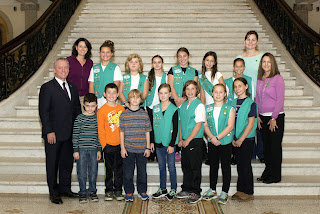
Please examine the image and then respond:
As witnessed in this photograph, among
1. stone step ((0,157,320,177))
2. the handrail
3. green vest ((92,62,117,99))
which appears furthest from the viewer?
the handrail

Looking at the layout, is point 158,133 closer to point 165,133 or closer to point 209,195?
point 165,133

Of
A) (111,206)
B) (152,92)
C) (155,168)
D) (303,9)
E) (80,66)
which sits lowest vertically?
Answer: (111,206)

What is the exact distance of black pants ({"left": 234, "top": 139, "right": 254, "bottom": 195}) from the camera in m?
4.11

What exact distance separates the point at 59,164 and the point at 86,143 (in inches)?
15.7

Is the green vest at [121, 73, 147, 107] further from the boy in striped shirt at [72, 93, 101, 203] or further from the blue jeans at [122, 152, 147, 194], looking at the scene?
the blue jeans at [122, 152, 147, 194]

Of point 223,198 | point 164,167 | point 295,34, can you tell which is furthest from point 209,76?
point 295,34

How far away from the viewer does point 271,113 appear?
4.28 metres

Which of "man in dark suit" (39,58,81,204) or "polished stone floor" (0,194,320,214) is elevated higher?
"man in dark suit" (39,58,81,204)

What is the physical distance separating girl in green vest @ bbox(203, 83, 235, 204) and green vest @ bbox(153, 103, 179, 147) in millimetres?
378

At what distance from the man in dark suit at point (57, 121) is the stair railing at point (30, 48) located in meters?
2.15

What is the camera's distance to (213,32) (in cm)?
823

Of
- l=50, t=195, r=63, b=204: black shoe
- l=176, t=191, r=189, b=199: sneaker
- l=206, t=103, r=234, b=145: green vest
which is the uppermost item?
l=206, t=103, r=234, b=145: green vest

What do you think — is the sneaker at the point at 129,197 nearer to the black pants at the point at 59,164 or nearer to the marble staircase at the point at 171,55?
the marble staircase at the point at 171,55

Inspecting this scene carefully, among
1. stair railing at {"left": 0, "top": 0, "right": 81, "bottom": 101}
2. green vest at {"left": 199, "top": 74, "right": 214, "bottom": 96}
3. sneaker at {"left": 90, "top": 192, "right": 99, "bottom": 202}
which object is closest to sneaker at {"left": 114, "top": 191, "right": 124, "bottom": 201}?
sneaker at {"left": 90, "top": 192, "right": 99, "bottom": 202}
